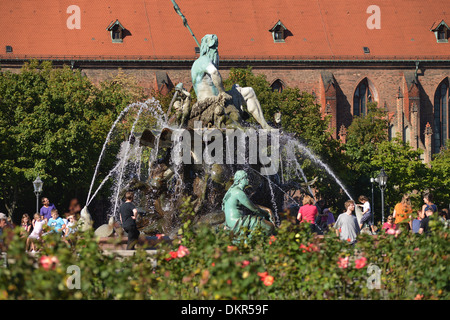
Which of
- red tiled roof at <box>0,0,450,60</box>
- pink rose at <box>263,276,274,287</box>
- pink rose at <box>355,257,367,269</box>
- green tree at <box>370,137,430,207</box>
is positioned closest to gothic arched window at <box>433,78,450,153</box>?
red tiled roof at <box>0,0,450,60</box>

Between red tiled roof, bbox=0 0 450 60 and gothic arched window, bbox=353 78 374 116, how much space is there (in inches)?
89.4

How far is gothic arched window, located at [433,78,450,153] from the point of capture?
62.0 m

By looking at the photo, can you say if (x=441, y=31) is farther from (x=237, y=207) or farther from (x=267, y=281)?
(x=267, y=281)

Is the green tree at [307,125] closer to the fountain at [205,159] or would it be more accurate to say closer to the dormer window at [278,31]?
the dormer window at [278,31]

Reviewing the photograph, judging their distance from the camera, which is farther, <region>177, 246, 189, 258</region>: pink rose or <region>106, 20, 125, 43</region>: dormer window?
<region>106, 20, 125, 43</region>: dormer window

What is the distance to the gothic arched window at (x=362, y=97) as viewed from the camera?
6166 cm

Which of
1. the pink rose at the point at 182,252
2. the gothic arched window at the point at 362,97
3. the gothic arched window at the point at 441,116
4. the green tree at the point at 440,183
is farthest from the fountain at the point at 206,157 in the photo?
the gothic arched window at the point at 441,116

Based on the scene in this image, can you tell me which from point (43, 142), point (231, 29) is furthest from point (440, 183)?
point (43, 142)

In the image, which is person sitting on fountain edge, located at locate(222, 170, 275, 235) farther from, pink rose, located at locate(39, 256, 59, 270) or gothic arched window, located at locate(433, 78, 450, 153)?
gothic arched window, located at locate(433, 78, 450, 153)

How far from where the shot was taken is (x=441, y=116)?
62500 millimetres

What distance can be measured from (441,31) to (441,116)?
6340 millimetres

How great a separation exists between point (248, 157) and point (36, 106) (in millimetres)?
22780

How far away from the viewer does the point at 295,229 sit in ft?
36.0
